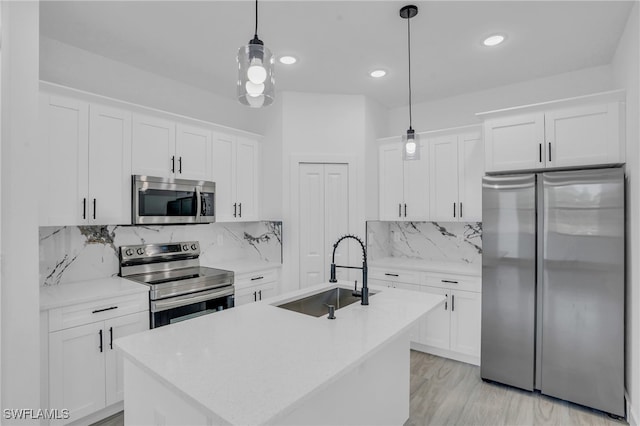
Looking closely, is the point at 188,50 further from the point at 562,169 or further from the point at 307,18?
the point at 562,169

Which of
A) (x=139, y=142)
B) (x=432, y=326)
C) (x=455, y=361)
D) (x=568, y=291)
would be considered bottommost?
(x=455, y=361)

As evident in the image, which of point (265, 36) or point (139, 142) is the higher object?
point (265, 36)

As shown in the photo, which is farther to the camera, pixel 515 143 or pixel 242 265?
pixel 242 265

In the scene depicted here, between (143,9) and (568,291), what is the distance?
365cm

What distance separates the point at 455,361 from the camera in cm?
349

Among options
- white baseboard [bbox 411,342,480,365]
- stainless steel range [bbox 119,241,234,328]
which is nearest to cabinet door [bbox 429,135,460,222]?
white baseboard [bbox 411,342,480,365]

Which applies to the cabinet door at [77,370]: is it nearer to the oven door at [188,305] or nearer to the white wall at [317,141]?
the oven door at [188,305]

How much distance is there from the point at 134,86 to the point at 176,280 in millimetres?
1839

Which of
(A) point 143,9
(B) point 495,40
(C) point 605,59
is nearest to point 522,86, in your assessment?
(C) point 605,59

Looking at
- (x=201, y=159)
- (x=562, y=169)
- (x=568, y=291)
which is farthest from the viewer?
(x=201, y=159)

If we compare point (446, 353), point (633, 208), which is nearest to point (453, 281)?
point (446, 353)

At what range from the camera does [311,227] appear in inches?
154

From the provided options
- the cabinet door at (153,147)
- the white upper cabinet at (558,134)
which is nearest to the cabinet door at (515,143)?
the white upper cabinet at (558,134)

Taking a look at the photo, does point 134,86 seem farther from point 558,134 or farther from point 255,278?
point 558,134
